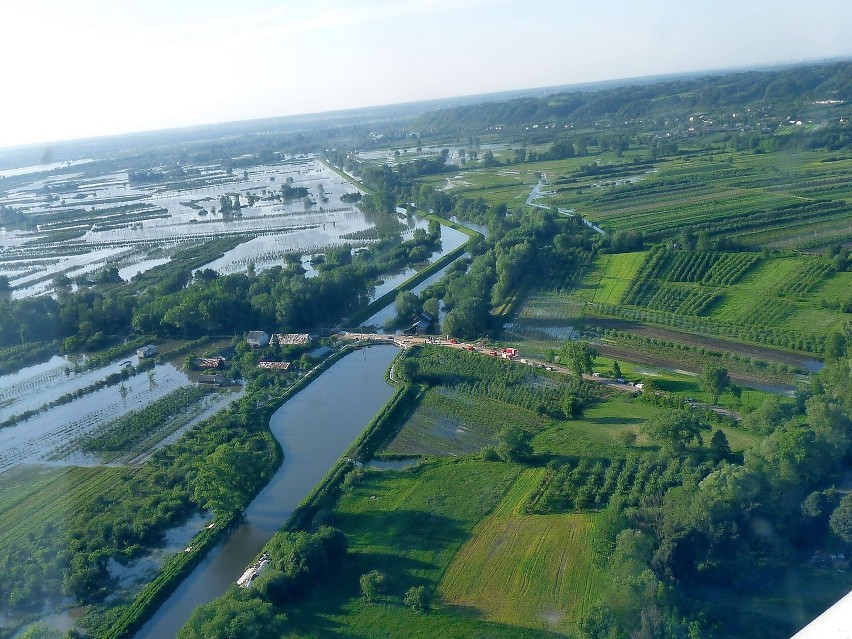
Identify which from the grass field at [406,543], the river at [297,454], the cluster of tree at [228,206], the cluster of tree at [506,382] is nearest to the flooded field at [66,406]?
the river at [297,454]

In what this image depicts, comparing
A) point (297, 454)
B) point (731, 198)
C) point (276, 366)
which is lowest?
point (297, 454)

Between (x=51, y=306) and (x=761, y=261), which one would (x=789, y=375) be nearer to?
(x=761, y=261)

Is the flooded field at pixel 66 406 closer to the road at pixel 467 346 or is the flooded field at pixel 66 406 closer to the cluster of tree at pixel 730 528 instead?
the road at pixel 467 346

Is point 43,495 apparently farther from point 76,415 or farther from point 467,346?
point 467,346

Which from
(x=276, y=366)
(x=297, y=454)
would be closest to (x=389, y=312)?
(x=276, y=366)

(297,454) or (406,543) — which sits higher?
(406,543)

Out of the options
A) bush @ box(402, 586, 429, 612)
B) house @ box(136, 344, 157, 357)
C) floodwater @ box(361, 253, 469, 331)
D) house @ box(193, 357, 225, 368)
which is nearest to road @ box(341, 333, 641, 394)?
floodwater @ box(361, 253, 469, 331)
